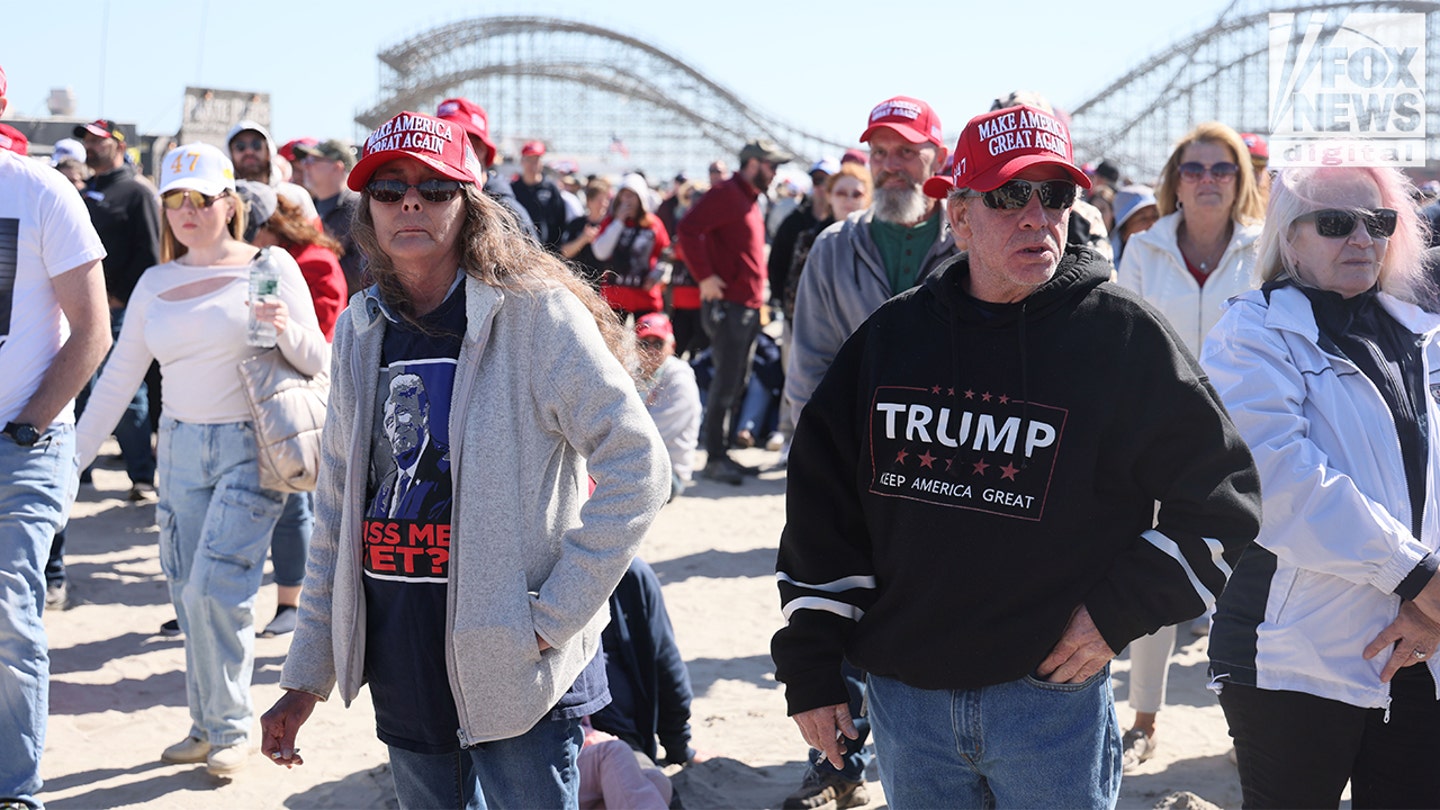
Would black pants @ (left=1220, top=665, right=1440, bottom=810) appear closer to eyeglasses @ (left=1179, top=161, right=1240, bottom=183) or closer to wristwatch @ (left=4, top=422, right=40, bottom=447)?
eyeglasses @ (left=1179, top=161, right=1240, bottom=183)

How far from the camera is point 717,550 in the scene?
7758mm

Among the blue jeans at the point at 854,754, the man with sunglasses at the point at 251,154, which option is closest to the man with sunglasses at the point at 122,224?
the man with sunglasses at the point at 251,154

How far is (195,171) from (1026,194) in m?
3.25

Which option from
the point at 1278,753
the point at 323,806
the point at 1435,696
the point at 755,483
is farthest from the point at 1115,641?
the point at 755,483

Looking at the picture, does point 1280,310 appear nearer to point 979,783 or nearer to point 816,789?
point 979,783

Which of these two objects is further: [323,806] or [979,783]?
[323,806]

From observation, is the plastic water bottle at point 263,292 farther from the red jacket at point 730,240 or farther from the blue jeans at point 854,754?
the red jacket at point 730,240

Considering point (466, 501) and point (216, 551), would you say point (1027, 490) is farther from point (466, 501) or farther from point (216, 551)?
point (216, 551)

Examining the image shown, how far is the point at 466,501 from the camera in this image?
2.47 meters

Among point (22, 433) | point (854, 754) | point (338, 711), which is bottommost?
point (338, 711)

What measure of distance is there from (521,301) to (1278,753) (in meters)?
1.93

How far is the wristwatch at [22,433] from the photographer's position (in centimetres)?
350

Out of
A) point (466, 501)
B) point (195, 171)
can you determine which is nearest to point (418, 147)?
point (466, 501)

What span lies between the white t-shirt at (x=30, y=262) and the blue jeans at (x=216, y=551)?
0.82 m
